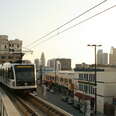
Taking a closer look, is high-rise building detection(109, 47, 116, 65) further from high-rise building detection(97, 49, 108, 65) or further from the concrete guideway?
the concrete guideway

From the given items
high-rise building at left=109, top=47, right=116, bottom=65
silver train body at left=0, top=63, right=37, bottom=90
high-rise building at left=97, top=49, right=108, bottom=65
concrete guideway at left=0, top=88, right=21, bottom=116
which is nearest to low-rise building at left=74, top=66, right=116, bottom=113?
silver train body at left=0, top=63, right=37, bottom=90

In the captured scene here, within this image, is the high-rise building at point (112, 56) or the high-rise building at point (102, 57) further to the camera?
the high-rise building at point (102, 57)

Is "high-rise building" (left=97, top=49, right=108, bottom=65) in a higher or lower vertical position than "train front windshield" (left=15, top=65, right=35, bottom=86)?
higher

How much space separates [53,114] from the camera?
15.7 metres

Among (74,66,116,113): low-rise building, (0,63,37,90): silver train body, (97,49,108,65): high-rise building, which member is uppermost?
(97,49,108,65): high-rise building

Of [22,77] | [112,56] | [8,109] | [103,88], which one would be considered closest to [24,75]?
A: [22,77]

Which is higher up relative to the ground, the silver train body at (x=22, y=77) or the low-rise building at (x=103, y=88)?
the silver train body at (x=22, y=77)

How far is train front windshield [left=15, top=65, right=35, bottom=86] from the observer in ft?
76.7

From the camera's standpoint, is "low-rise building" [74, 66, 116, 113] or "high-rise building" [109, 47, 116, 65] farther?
"high-rise building" [109, 47, 116, 65]

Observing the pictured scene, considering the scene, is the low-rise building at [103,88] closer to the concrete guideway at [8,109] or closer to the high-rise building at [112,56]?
the concrete guideway at [8,109]

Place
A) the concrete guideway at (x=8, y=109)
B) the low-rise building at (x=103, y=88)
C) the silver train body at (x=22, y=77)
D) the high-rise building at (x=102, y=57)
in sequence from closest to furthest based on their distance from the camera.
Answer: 1. the concrete guideway at (x=8, y=109)
2. the silver train body at (x=22, y=77)
3. the low-rise building at (x=103, y=88)
4. the high-rise building at (x=102, y=57)

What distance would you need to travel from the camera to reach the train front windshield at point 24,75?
23.4 metres

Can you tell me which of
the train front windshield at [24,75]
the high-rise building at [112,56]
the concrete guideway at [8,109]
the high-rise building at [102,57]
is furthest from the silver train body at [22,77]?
the high-rise building at [102,57]

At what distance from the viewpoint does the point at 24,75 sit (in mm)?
23688
